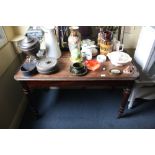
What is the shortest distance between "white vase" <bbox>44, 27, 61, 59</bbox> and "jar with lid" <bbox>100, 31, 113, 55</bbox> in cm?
42

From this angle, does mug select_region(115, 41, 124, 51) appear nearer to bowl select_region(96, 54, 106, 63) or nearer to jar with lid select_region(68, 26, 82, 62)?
bowl select_region(96, 54, 106, 63)

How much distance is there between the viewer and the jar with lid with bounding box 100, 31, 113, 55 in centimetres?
135

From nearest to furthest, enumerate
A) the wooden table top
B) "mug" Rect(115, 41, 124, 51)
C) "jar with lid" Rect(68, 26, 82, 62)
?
the wooden table top → "jar with lid" Rect(68, 26, 82, 62) → "mug" Rect(115, 41, 124, 51)

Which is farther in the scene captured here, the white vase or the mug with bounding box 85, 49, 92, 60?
the mug with bounding box 85, 49, 92, 60

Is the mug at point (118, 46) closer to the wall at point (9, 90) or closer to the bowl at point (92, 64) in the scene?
the bowl at point (92, 64)

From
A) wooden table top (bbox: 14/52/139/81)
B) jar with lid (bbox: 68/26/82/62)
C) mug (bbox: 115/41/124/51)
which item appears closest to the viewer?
wooden table top (bbox: 14/52/139/81)

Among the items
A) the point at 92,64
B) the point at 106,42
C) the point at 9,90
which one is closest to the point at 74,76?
the point at 92,64

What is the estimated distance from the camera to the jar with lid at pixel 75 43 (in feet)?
4.31

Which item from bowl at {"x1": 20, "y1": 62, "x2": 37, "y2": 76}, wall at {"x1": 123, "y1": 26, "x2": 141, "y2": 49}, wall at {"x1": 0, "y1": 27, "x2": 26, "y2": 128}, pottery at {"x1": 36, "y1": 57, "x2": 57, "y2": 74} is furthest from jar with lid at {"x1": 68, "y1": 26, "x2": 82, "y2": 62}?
wall at {"x1": 0, "y1": 27, "x2": 26, "y2": 128}

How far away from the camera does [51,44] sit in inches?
50.9

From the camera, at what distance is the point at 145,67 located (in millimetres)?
1387

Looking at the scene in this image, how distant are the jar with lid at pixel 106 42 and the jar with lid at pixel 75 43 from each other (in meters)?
0.22
